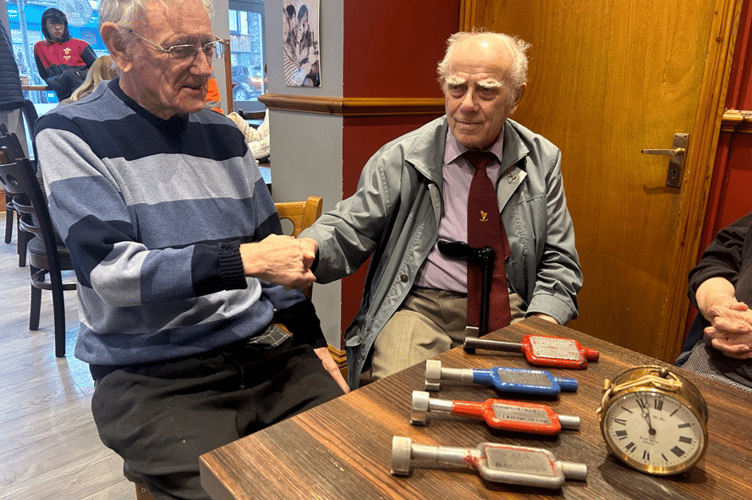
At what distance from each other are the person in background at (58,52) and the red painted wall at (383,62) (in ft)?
12.1

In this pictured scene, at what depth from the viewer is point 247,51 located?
8.99 metres

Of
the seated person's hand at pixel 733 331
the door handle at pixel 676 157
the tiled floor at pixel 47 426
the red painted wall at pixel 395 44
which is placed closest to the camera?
the seated person's hand at pixel 733 331

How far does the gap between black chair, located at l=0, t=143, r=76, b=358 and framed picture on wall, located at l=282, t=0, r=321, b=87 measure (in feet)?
4.36

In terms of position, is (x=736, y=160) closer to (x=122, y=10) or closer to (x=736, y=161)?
(x=736, y=161)

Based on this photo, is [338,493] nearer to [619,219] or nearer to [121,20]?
[121,20]

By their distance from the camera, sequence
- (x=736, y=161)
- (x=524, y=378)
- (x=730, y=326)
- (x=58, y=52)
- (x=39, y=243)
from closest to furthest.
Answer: (x=524, y=378)
(x=730, y=326)
(x=736, y=161)
(x=39, y=243)
(x=58, y=52)

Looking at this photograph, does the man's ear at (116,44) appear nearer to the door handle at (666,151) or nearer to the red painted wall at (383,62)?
the red painted wall at (383,62)

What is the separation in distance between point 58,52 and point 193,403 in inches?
211

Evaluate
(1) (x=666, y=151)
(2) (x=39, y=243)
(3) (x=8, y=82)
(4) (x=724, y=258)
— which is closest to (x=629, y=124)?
(1) (x=666, y=151)

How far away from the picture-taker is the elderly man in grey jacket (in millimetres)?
1659

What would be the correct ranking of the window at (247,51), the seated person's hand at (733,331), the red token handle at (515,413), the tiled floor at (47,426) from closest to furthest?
the red token handle at (515,413) → the seated person's hand at (733,331) → the tiled floor at (47,426) → the window at (247,51)

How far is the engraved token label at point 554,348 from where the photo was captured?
1093 millimetres

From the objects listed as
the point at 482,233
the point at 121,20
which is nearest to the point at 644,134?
the point at 482,233

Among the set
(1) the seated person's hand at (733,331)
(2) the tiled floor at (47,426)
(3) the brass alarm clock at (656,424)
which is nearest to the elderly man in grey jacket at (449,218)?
(1) the seated person's hand at (733,331)
